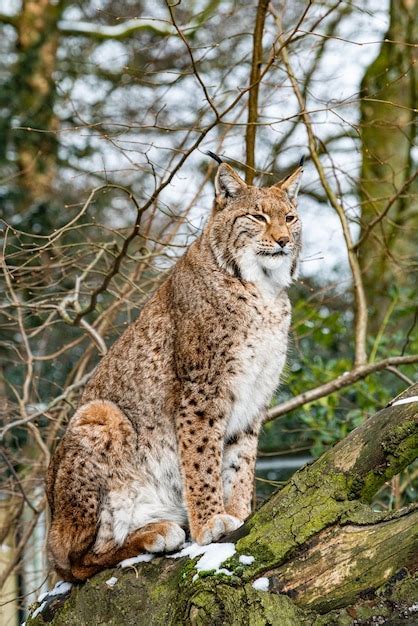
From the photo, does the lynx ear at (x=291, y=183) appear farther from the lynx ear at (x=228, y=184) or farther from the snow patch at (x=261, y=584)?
the snow patch at (x=261, y=584)

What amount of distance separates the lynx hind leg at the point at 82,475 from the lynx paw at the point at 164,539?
34cm

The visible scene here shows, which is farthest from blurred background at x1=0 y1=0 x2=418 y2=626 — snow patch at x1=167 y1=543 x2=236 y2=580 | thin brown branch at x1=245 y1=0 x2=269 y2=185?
snow patch at x1=167 y1=543 x2=236 y2=580

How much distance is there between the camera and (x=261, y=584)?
3904 millimetres

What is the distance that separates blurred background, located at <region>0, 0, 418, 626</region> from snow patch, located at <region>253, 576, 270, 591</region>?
101 inches

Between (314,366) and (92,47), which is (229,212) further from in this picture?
(92,47)

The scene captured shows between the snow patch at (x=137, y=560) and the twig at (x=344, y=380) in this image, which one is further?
the twig at (x=344, y=380)

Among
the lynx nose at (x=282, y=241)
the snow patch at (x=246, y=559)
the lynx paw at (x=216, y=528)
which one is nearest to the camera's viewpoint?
the snow patch at (x=246, y=559)

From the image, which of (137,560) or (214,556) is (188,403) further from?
(214,556)

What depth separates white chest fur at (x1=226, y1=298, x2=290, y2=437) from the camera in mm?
5152

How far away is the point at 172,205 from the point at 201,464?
3094 millimetres

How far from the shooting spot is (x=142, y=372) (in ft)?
17.6

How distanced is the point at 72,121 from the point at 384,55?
4603mm

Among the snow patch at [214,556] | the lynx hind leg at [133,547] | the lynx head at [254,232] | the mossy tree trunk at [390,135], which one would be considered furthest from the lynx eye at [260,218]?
the mossy tree trunk at [390,135]

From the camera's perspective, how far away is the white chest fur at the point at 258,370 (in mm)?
5152
